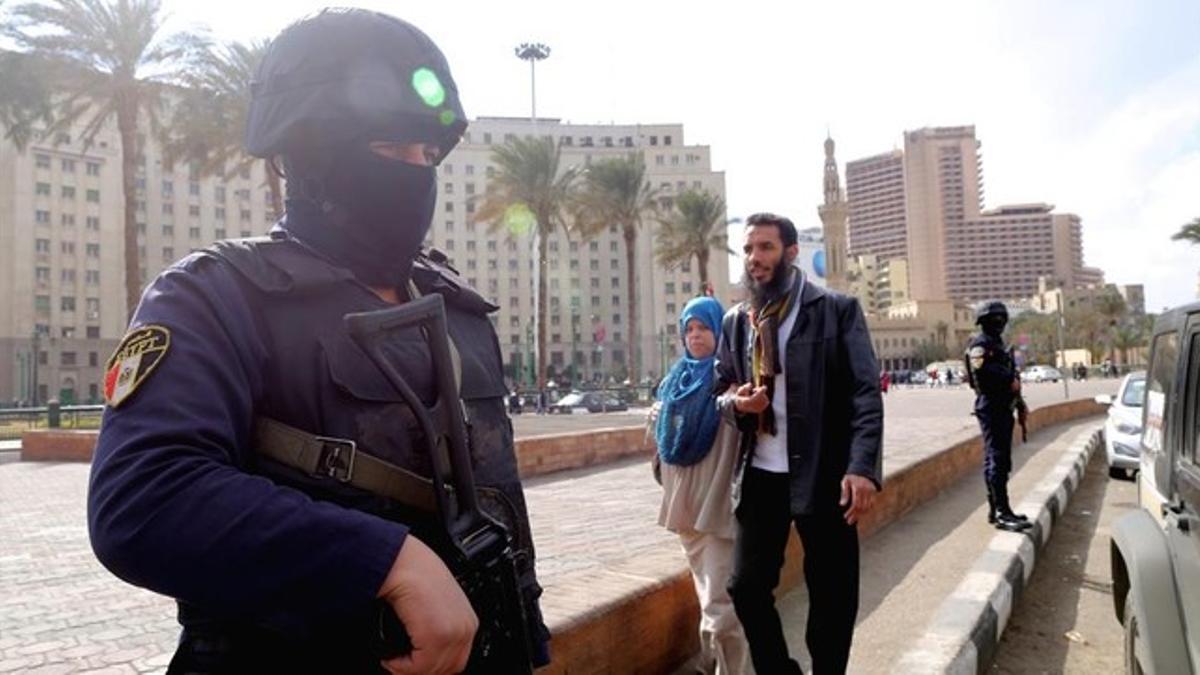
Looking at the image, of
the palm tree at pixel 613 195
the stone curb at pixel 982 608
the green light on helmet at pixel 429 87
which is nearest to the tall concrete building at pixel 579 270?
the palm tree at pixel 613 195

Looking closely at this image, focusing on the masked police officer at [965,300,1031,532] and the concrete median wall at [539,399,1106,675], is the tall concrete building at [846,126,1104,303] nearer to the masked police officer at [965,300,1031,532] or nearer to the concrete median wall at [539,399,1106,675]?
the masked police officer at [965,300,1031,532]

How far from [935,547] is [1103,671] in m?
2.05

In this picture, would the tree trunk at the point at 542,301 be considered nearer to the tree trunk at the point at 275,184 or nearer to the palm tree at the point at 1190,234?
the tree trunk at the point at 275,184

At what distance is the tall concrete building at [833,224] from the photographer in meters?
88.7

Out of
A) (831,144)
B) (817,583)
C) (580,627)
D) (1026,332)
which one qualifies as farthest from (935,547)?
(1026,332)

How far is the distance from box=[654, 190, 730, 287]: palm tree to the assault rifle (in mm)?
39000

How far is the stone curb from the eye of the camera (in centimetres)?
320

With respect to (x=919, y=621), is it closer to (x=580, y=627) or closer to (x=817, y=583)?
(x=817, y=583)

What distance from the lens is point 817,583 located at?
3051 millimetres

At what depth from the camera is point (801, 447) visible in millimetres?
3061

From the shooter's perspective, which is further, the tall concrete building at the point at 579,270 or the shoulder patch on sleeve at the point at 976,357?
the tall concrete building at the point at 579,270

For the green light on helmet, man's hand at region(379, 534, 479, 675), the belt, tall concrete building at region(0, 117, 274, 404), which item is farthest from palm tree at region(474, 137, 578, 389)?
tall concrete building at region(0, 117, 274, 404)

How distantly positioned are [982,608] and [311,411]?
146 inches

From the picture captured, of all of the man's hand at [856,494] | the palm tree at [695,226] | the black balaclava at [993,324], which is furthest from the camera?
the palm tree at [695,226]
